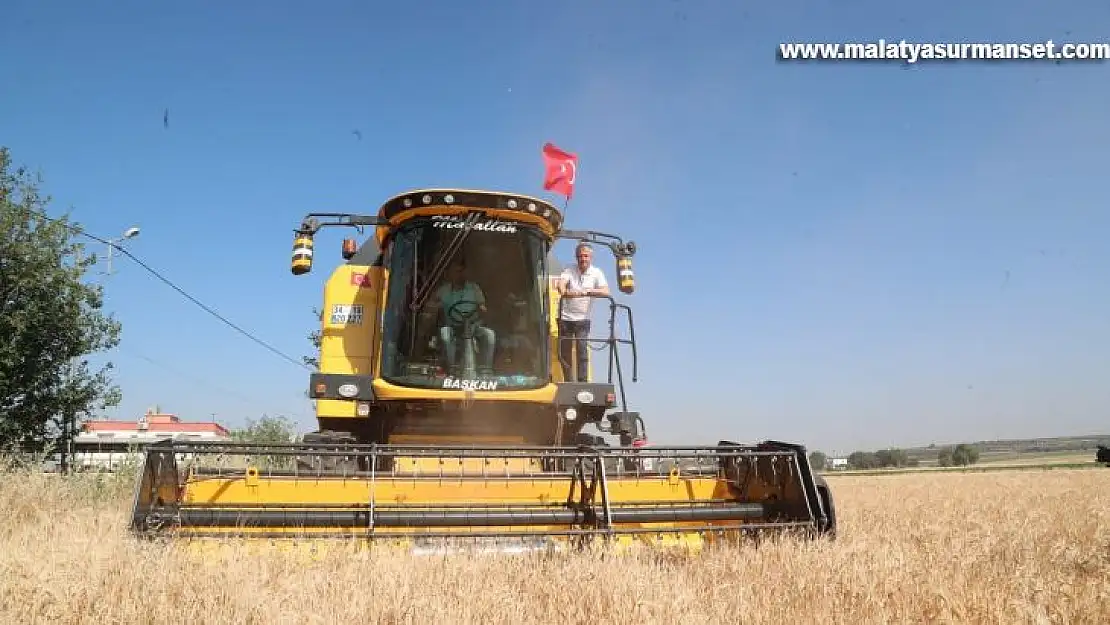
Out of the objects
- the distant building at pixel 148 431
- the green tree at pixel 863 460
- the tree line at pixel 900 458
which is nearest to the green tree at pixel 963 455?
the tree line at pixel 900 458

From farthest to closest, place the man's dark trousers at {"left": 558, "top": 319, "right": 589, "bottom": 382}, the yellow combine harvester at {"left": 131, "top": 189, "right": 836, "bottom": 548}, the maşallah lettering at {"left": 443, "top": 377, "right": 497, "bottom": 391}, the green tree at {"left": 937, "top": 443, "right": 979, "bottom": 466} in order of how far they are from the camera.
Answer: the green tree at {"left": 937, "top": 443, "right": 979, "bottom": 466}
the man's dark trousers at {"left": 558, "top": 319, "right": 589, "bottom": 382}
the maşallah lettering at {"left": 443, "top": 377, "right": 497, "bottom": 391}
the yellow combine harvester at {"left": 131, "top": 189, "right": 836, "bottom": 548}

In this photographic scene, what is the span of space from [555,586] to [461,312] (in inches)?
129

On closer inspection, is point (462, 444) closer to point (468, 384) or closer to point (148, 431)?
point (468, 384)

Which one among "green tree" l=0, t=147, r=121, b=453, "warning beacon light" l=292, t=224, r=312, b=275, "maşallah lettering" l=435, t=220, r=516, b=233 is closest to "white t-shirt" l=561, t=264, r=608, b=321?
"maşallah lettering" l=435, t=220, r=516, b=233

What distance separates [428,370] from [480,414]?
0.60 metres

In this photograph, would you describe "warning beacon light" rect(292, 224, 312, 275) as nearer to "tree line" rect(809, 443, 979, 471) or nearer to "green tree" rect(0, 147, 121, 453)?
"green tree" rect(0, 147, 121, 453)

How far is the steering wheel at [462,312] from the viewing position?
6.03m

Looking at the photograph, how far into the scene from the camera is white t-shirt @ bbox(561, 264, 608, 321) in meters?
6.66

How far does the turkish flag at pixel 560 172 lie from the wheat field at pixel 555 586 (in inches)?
183

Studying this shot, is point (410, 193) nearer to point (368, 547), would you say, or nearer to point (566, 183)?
point (566, 183)

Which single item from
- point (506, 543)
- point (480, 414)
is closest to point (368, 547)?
point (506, 543)

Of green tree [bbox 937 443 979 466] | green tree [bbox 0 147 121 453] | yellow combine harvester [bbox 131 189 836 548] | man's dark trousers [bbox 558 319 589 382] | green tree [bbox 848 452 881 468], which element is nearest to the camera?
yellow combine harvester [bbox 131 189 836 548]

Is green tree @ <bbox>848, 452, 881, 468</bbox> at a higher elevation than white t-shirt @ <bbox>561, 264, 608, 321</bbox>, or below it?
below

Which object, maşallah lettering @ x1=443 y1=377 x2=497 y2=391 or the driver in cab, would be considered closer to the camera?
maşallah lettering @ x1=443 y1=377 x2=497 y2=391
